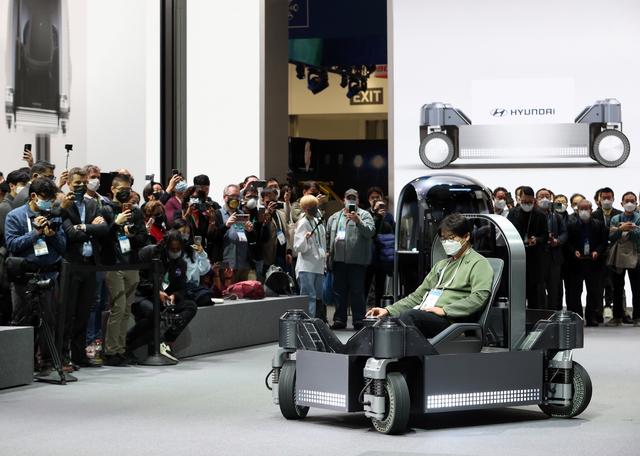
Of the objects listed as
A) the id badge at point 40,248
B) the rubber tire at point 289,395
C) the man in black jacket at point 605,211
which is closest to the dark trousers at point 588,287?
the man in black jacket at point 605,211

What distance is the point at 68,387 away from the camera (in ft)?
32.1

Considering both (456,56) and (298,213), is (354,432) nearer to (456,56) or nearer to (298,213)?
(298,213)

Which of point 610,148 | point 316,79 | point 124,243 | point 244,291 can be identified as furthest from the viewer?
point 316,79

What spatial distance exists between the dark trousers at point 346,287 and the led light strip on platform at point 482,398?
679 centimetres

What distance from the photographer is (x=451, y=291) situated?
820 centimetres

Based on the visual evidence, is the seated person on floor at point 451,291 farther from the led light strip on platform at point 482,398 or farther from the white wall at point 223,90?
the white wall at point 223,90

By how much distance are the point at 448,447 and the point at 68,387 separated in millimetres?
3793

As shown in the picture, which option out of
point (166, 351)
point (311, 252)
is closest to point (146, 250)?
point (166, 351)

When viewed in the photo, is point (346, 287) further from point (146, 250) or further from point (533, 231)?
point (146, 250)

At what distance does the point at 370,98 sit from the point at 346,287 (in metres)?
15.4

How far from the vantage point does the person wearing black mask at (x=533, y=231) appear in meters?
14.9

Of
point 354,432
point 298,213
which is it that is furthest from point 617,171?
point 354,432

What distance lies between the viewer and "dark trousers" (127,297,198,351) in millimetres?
11328

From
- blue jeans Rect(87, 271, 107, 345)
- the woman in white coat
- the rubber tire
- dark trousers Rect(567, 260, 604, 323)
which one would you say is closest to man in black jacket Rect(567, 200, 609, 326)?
dark trousers Rect(567, 260, 604, 323)
